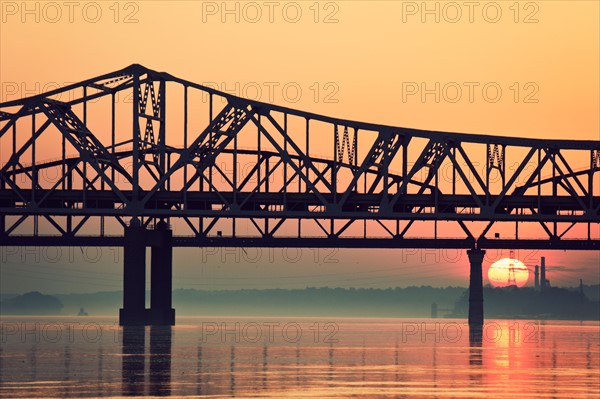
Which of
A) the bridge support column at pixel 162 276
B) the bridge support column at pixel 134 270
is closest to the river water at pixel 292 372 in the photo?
the bridge support column at pixel 134 270

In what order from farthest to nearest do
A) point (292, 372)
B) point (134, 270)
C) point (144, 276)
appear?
1. point (144, 276)
2. point (134, 270)
3. point (292, 372)

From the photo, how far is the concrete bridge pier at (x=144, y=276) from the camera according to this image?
16150 centimetres

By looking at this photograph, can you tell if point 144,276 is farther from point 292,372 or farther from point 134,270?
Result: point 292,372

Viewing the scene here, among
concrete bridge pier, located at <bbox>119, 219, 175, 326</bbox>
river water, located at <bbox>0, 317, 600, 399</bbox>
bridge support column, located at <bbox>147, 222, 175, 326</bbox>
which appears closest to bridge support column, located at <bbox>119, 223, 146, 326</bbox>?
concrete bridge pier, located at <bbox>119, 219, 175, 326</bbox>

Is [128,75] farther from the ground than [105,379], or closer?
farther from the ground

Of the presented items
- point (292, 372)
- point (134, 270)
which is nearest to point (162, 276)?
point (134, 270)

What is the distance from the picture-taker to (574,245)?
7633 inches

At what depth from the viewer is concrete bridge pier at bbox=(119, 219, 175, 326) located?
162 meters

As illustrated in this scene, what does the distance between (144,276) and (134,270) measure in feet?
4.44

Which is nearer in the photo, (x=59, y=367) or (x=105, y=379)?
(x=105, y=379)

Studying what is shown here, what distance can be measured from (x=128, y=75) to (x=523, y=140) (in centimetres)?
4683

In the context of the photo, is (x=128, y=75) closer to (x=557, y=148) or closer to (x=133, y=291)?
(x=133, y=291)

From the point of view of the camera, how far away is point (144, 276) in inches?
6368

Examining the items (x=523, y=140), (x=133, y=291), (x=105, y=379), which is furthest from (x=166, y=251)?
(x=105, y=379)
